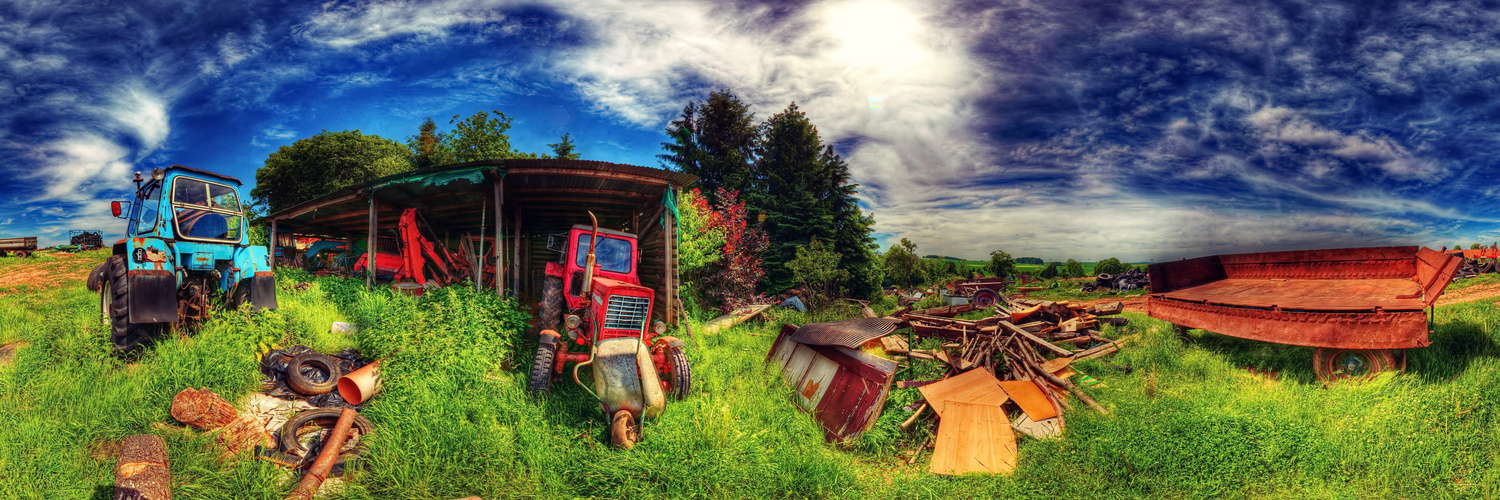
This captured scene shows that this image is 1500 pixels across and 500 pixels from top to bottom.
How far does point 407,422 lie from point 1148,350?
9.33 metres

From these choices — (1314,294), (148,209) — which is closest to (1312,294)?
(1314,294)

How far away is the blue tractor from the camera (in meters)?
5.70

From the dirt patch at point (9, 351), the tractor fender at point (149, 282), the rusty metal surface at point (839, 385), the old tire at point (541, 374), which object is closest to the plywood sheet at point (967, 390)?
the rusty metal surface at point (839, 385)

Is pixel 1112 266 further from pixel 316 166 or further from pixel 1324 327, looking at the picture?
pixel 316 166

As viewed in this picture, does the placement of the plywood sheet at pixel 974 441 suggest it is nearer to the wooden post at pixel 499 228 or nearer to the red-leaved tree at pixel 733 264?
the wooden post at pixel 499 228

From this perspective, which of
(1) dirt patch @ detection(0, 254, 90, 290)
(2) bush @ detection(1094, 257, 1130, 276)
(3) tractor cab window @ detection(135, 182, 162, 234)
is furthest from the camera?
(2) bush @ detection(1094, 257, 1130, 276)

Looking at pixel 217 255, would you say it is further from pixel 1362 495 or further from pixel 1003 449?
pixel 1362 495

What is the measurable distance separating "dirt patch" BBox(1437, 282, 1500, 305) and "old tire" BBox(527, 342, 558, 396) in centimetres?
1519

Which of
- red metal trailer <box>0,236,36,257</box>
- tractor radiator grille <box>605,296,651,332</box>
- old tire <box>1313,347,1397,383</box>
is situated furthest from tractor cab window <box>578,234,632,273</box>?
red metal trailer <box>0,236,36,257</box>

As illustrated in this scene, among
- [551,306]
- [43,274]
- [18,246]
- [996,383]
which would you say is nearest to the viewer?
[996,383]

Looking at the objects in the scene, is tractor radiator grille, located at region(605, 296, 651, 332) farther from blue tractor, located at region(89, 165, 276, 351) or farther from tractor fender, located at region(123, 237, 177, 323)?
tractor fender, located at region(123, 237, 177, 323)

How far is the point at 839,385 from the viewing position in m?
6.03

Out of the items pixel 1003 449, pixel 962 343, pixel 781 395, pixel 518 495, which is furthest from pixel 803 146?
pixel 518 495

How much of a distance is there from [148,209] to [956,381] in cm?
1000
